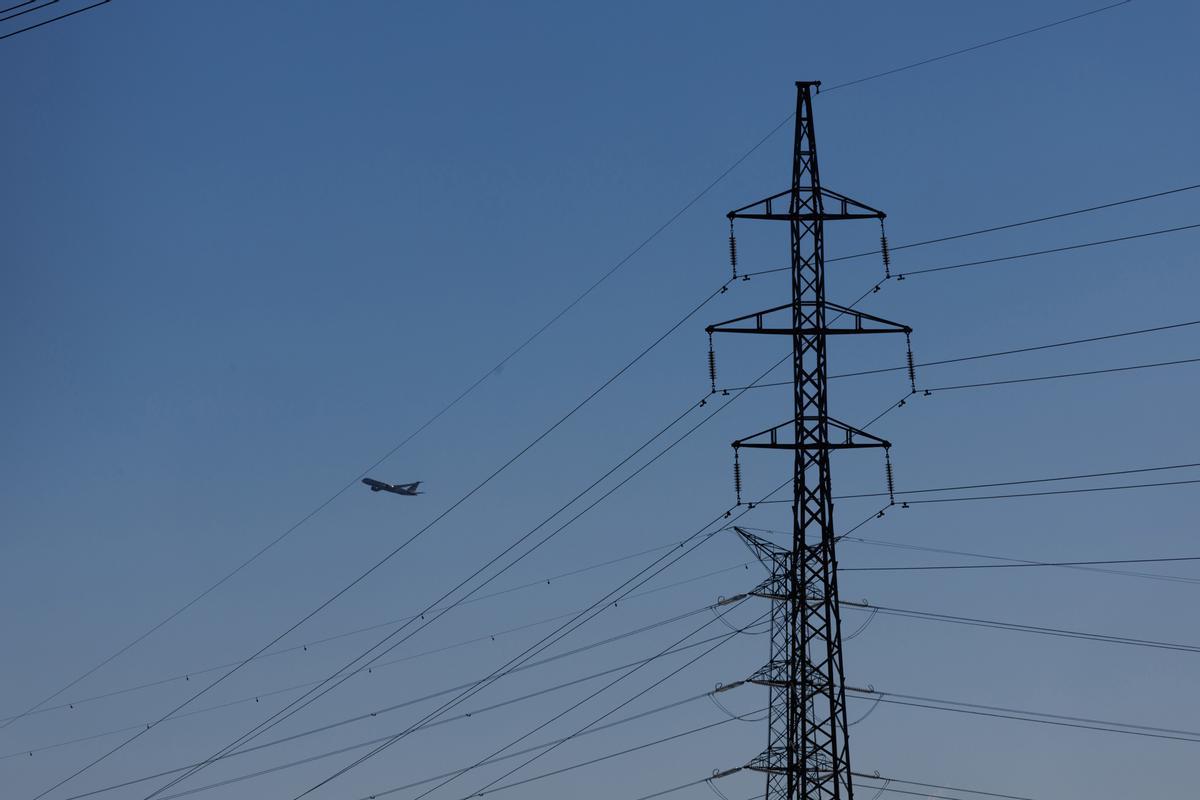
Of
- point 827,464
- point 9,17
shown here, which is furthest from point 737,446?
point 9,17

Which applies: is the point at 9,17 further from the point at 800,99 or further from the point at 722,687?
the point at 722,687

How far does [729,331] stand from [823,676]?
10.1 metres

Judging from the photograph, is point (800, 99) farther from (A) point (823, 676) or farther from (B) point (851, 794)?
(B) point (851, 794)

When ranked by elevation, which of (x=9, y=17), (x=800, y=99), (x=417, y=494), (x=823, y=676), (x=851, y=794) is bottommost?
(x=851, y=794)

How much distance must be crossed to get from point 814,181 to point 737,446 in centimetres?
873

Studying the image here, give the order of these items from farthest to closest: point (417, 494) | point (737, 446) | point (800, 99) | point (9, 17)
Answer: point (417, 494), point (800, 99), point (737, 446), point (9, 17)

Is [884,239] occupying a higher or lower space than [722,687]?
higher

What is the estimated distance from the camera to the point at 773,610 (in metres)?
71.8

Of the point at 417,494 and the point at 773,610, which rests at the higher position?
the point at 417,494

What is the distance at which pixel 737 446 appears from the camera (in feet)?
162

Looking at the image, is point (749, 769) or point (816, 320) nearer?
point (816, 320)

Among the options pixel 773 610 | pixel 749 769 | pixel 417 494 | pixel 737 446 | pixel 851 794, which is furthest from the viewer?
pixel 417 494

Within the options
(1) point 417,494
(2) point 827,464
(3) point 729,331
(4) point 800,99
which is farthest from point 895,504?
(1) point 417,494

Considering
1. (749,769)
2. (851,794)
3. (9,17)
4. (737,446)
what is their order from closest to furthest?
(9,17)
(851,794)
(737,446)
(749,769)
